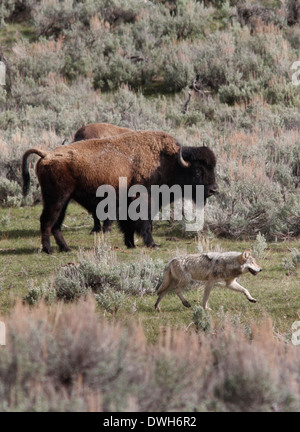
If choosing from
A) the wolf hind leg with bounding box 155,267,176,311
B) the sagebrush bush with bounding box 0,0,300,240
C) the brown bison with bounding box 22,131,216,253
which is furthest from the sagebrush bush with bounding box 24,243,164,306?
the sagebrush bush with bounding box 0,0,300,240

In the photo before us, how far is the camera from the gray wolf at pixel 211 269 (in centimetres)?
733

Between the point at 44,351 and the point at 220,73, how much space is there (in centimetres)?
1677

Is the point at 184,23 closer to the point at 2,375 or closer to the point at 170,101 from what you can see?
the point at 170,101

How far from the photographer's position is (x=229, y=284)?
295 inches

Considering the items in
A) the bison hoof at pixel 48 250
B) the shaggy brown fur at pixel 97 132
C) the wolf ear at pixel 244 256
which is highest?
the shaggy brown fur at pixel 97 132

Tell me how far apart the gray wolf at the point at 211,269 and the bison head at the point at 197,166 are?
379cm

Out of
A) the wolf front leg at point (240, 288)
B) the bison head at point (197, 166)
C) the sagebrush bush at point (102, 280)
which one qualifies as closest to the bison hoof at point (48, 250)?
the sagebrush bush at point (102, 280)

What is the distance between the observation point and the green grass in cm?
739

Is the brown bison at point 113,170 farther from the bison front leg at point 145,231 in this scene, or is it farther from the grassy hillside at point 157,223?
the grassy hillside at point 157,223

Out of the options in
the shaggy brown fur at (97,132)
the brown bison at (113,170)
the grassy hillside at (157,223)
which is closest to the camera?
the grassy hillside at (157,223)

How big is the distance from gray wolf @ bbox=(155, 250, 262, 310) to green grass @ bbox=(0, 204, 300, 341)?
0.29 meters

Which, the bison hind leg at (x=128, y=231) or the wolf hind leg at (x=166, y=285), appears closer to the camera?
the wolf hind leg at (x=166, y=285)

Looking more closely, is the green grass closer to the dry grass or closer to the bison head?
the bison head

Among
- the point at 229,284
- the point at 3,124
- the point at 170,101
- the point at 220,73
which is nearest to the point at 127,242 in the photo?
the point at 229,284
